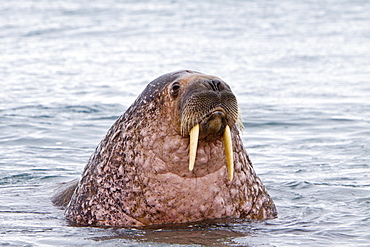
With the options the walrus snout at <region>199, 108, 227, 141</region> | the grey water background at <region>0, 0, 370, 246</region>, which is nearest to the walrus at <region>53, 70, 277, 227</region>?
the walrus snout at <region>199, 108, 227, 141</region>

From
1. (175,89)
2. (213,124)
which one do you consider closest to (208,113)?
(213,124)

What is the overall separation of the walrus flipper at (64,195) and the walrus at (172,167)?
1002 mm

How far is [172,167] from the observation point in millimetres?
6352

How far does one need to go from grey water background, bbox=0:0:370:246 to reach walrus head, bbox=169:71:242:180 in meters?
0.75

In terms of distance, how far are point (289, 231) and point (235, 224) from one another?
44cm

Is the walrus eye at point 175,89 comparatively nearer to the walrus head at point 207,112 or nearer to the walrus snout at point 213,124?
the walrus head at point 207,112

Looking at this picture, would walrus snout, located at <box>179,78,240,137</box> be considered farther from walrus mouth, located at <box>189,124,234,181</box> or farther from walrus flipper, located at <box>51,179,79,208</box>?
walrus flipper, located at <box>51,179,79,208</box>

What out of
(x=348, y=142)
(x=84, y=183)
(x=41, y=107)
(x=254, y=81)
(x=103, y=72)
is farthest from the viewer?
(x=103, y=72)

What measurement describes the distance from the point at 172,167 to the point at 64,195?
76.0 inches

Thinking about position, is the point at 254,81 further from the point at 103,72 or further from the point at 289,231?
the point at 289,231

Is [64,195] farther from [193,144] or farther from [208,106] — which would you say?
[208,106]

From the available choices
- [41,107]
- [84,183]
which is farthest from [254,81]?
[84,183]

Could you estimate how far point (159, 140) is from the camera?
6391 mm

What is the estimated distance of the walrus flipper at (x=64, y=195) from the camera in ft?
25.5
